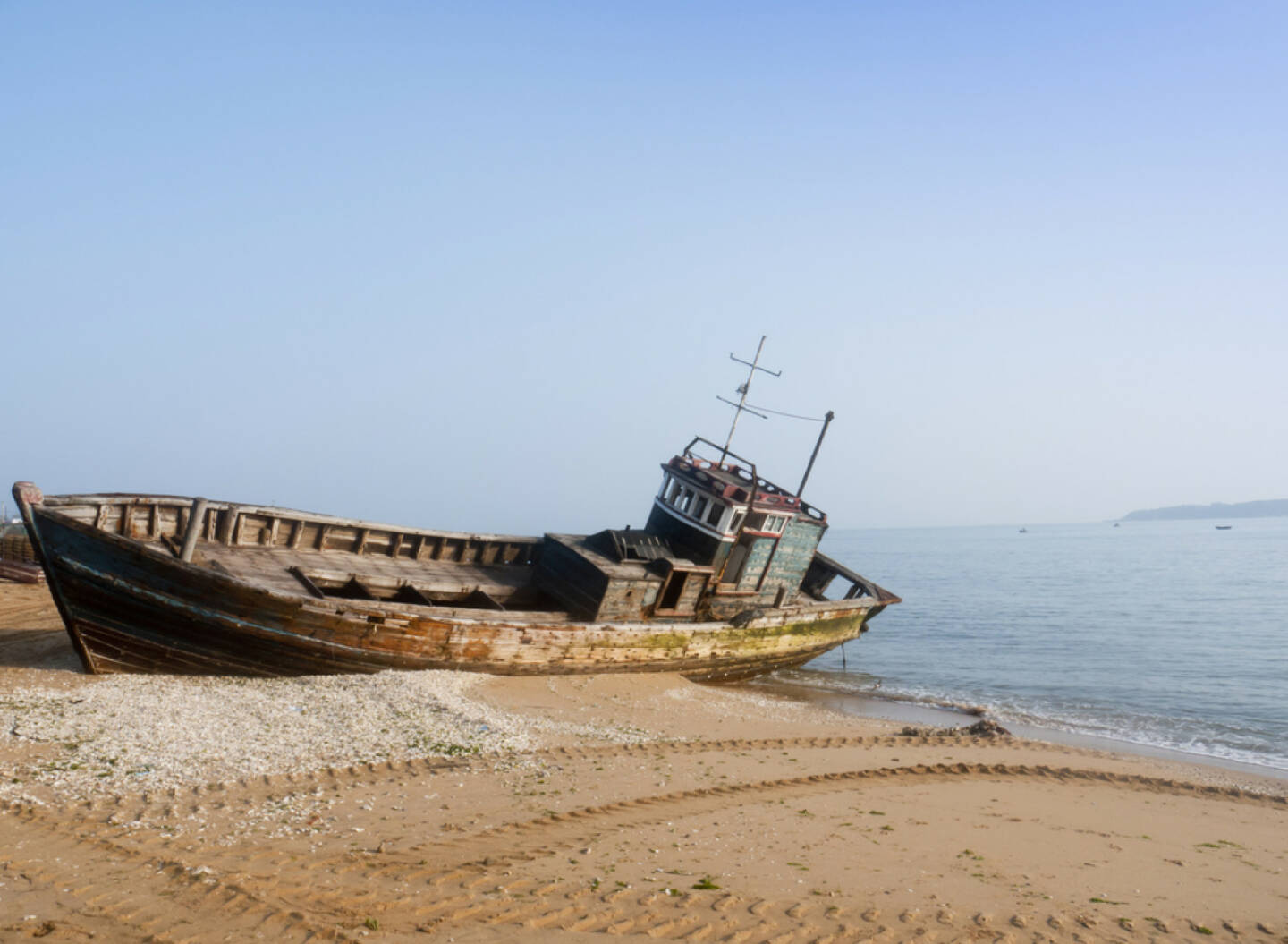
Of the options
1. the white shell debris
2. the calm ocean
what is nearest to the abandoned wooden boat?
the white shell debris

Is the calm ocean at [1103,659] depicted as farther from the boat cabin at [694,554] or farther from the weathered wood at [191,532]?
the weathered wood at [191,532]

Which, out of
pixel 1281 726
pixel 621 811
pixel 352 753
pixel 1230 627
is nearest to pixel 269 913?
pixel 621 811

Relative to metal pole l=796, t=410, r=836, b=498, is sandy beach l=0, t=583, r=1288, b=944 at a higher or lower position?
lower

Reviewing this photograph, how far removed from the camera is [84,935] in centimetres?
482

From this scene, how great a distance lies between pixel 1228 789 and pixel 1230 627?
2935 centimetres

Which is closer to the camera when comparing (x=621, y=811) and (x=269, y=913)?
(x=269, y=913)

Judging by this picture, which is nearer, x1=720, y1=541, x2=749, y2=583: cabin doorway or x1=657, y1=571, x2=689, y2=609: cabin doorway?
x1=657, y1=571, x2=689, y2=609: cabin doorway

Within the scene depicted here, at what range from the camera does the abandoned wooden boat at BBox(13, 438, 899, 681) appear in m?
13.2

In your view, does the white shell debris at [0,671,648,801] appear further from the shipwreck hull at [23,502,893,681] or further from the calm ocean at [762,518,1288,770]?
the calm ocean at [762,518,1288,770]

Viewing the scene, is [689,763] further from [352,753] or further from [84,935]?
[84,935]

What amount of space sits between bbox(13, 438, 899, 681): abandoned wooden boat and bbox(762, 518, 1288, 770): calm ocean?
4237 mm

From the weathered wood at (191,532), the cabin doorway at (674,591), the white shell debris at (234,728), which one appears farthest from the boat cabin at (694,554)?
the weathered wood at (191,532)

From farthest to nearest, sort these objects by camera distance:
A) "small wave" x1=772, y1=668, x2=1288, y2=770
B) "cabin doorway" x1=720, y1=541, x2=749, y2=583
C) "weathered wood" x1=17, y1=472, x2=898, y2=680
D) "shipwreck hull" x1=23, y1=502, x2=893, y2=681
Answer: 1. "cabin doorway" x1=720, y1=541, x2=749, y2=583
2. "small wave" x1=772, y1=668, x2=1288, y2=770
3. "weathered wood" x1=17, y1=472, x2=898, y2=680
4. "shipwreck hull" x1=23, y1=502, x2=893, y2=681

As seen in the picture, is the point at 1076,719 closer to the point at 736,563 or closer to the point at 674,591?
the point at 736,563
